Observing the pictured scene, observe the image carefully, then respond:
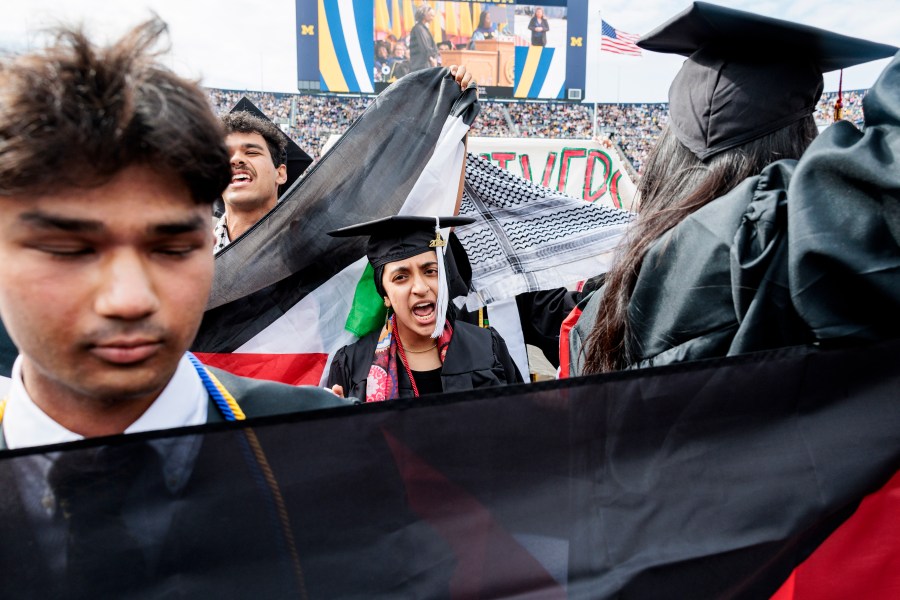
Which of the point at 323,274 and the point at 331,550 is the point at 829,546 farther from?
the point at 323,274

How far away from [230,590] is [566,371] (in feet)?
5.34

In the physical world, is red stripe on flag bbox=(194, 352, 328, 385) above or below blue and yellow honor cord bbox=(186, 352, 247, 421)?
below

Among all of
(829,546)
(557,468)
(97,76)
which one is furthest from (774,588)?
(97,76)

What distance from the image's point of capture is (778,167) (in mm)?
1445

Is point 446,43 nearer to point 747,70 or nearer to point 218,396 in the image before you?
point 747,70

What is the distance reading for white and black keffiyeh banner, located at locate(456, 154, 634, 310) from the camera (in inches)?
127

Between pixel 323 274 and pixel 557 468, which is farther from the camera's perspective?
pixel 323 274

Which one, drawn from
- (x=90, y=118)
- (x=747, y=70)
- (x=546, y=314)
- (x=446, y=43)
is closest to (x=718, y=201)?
(x=747, y=70)

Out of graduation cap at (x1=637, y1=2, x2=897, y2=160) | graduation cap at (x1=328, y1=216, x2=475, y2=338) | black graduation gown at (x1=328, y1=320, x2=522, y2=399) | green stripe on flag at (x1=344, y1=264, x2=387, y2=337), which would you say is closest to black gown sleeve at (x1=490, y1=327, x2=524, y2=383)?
black graduation gown at (x1=328, y1=320, x2=522, y2=399)

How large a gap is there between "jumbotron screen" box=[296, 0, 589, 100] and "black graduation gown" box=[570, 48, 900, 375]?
31285 millimetres

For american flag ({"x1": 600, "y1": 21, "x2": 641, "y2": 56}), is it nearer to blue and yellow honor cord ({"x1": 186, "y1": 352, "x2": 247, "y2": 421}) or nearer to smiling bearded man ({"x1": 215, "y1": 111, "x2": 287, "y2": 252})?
smiling bearded man ({"x1": 215, "y1": 111, "x2": 287, "y2": 252})

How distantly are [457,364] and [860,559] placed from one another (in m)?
1.99

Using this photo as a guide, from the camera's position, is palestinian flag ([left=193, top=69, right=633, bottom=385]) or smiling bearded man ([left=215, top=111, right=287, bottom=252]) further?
smiling bearded man ([left=215, top=111, right=287, bottom=252])

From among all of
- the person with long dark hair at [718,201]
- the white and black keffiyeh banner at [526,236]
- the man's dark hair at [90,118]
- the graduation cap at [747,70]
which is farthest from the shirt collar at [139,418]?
the white and black keffiyeh banner at [526,236]
